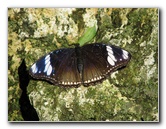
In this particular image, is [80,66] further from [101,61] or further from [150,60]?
[150,60]

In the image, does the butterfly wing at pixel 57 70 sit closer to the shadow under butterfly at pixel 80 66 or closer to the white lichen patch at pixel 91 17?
the shadow under butterfly at pixel 80 66

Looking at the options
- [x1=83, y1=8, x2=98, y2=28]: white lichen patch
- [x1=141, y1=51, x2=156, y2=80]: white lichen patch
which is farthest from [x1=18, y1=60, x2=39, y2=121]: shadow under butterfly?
[x1=141, y1=51, x2=156, y2=80]: white lichen patch

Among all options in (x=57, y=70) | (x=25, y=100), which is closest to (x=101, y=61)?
(x=57, y=70)

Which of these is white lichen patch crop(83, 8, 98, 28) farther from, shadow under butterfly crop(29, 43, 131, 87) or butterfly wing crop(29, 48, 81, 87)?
butterfly wing crop(29, 48, 81, 87)
